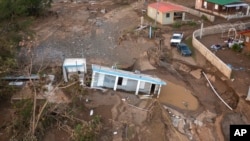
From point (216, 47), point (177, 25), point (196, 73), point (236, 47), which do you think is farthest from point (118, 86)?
point (177, 25)

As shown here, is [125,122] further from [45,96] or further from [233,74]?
[233,74]

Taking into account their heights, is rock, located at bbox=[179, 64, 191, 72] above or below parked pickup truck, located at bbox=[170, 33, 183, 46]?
below

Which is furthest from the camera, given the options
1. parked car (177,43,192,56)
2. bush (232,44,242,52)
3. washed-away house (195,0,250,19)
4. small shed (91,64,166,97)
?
washed-away house (195,0,250,19)

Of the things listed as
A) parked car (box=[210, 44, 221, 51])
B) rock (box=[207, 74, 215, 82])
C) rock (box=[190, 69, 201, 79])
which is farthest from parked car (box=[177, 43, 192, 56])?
rock (box=[207, 74, 215, 82])

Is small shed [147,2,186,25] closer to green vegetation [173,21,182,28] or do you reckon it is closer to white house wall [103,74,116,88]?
green vegetation [173,21,182,28]

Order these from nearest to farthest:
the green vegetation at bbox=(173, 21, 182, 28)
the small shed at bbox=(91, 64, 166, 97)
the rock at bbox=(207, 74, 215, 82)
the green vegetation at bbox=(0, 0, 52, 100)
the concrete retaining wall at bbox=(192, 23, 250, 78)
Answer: the green vegetation at bbox=(0, 0, 52, 100), the small shed at bbox=(91, 64, 166, 97), the concrete retaining wall at bbox=(192, 23, 250, 78), the rock at bbox=(207, 74, 215, 82), the green vegetation at bbox=(173, 21, 182, 28)

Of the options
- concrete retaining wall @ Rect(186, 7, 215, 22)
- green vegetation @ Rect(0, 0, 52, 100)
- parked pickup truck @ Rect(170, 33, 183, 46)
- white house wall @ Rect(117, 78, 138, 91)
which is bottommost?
white house wall @ Rect(117, 78, 138, 91)
